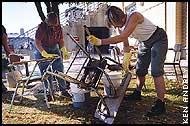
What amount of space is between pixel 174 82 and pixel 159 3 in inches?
298

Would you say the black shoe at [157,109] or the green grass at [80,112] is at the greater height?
the black shoe at [157,109]

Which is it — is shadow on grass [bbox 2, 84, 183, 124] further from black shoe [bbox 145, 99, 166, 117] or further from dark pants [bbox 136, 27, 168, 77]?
dark pants [bbox 136, 27, 168, 77]

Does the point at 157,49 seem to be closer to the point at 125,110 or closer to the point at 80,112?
the point at 125,110

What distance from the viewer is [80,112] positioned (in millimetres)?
4277

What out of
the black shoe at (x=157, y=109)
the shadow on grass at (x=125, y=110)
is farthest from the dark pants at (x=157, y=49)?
the shadow on grass at (x=125, y=110)

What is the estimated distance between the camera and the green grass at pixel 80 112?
387 cm

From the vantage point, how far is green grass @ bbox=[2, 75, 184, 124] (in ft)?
12.7

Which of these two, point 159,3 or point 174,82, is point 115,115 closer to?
point 174,82

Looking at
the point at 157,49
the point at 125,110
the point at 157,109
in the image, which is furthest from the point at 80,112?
the point at 157,49

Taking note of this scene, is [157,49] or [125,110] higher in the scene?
[157,49]

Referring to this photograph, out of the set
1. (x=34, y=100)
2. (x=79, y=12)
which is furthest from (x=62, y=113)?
(x=79, y=12)

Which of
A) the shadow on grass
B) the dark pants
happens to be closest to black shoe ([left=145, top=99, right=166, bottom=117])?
the shadow on grass

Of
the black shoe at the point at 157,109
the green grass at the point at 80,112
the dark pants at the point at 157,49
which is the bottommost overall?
the green grass at the point at 80,112

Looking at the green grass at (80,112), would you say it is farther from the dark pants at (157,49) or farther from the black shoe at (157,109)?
the dark pants at (157,49)
